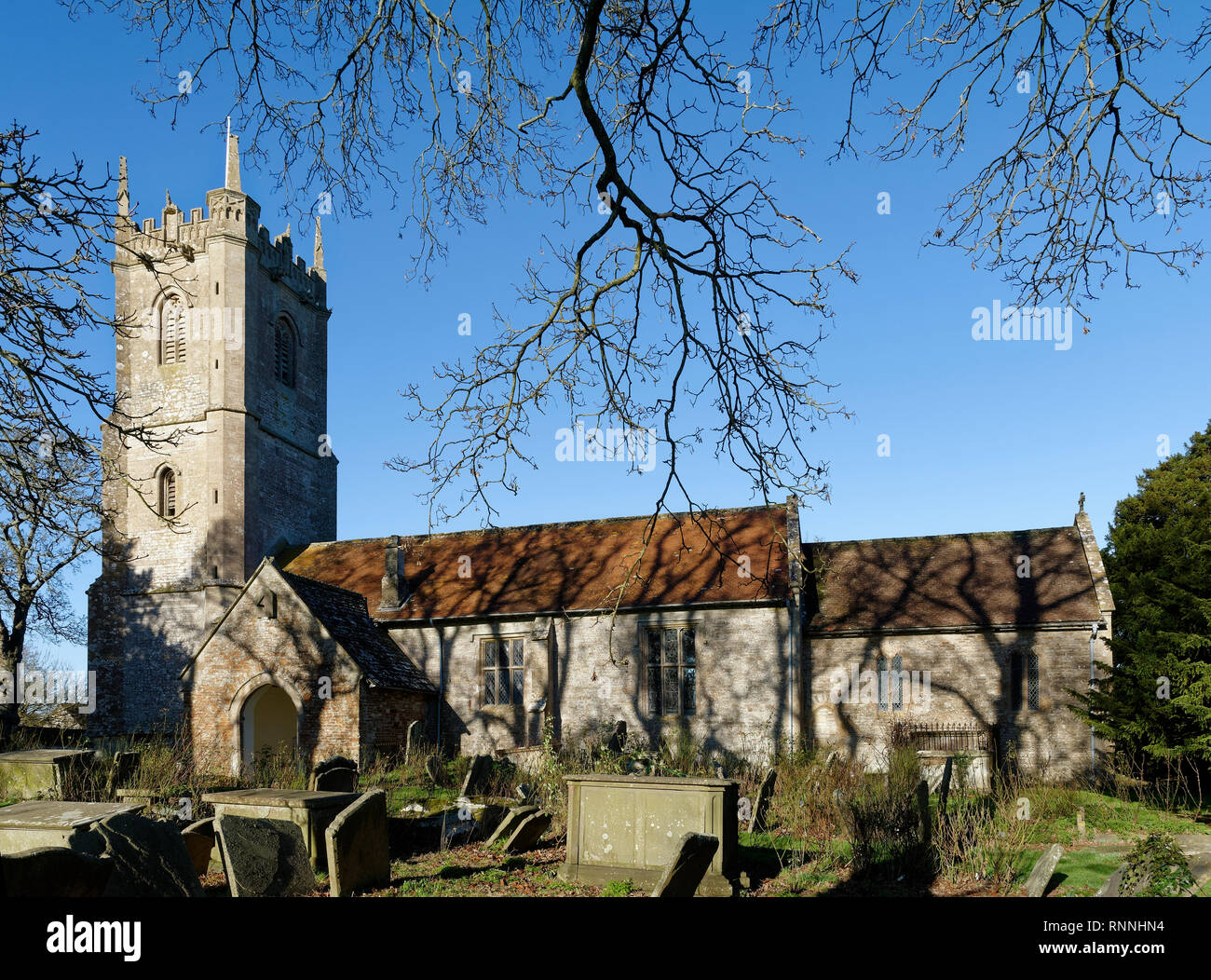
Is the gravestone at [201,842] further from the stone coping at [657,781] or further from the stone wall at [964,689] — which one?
the stone wall at [964,689]

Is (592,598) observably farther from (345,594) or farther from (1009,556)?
(1009,556)

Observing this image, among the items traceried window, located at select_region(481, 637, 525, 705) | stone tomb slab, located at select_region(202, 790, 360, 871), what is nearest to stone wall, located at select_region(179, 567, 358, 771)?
traceried window, located at select_region(481, 637, 525, 705)

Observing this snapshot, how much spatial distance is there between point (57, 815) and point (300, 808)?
2.38 m

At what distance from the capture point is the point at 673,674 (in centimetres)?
2394

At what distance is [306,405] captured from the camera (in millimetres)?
35781

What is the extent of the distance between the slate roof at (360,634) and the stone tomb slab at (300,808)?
1065 centimetres

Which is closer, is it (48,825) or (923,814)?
(48,825)

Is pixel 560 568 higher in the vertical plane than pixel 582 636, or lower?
higher

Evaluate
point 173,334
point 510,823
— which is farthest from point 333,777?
point 173,334

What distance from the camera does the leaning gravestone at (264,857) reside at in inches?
353

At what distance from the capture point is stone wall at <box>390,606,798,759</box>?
23.1m

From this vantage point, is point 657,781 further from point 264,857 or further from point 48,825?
point 48,825

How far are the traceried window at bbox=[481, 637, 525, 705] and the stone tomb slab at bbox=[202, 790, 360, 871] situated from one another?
13715mm
